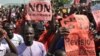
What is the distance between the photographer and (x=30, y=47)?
28.8 ft

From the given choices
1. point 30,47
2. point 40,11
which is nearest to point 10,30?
point 40,11

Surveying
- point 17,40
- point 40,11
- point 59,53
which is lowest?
point 17,40

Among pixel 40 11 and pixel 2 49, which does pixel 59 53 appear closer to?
pixel 2 49

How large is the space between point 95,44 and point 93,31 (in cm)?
24

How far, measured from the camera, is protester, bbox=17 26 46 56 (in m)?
8.70

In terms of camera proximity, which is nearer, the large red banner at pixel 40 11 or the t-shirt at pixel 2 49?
the t-shirt at pixel 2 49

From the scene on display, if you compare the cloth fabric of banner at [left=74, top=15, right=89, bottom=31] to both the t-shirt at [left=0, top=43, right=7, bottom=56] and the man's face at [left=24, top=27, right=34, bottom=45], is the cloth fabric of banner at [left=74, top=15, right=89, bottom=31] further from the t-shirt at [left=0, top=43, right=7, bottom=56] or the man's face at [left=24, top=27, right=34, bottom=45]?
the t-shirt at [left=0, top=43, right=7, bottom=56]

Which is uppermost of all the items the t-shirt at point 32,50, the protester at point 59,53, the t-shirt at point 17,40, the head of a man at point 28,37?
the head of a man at point 28,37

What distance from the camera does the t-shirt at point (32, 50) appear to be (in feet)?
28.6

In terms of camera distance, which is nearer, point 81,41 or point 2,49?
point 2,49

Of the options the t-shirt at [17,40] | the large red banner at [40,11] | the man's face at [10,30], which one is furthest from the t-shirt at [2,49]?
the large red banner at [40,11]

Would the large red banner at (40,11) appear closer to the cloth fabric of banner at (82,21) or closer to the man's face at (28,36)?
the cloth fabric of banner at (82,21)

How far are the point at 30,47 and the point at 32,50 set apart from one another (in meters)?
0.06

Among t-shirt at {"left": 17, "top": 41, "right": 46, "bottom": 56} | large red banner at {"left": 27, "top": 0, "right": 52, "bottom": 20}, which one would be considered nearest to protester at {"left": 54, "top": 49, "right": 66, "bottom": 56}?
t-shirt at {"left": 17, "top": 41, "right": 46, "bottom": 56}
